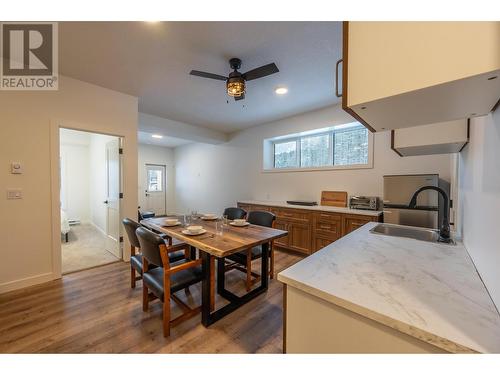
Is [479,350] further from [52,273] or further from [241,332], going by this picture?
[52,273]

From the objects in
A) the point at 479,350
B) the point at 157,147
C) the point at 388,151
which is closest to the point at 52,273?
the point at 479,350

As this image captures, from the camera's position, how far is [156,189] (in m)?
7.67

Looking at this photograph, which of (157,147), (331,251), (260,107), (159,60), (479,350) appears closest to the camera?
(479,350)

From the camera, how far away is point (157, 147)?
761 cm

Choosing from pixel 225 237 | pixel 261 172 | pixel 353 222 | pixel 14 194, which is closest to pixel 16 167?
pixel 14 194

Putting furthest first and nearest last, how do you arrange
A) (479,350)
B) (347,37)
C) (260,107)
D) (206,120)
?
(206,120) → (260,107) → (347,37) → (479,350)

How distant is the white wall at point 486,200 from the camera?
2.39 ft

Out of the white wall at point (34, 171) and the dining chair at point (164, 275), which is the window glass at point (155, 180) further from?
the dining chair at point (164, 275)

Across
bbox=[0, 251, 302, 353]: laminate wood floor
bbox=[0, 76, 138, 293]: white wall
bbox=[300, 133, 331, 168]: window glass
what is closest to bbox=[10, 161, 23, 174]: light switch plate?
bbox=[0, 76, 138, 293]: white wall

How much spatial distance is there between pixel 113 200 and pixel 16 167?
4.16ft

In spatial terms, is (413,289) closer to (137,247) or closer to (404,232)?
(404,232)

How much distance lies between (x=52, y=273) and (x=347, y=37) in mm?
3777

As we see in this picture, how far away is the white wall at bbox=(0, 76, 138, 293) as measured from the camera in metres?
2.34

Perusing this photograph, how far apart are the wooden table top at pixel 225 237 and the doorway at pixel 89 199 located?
1518 mm
